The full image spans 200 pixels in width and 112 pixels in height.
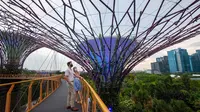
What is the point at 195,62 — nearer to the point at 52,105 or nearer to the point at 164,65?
the point at 164,65

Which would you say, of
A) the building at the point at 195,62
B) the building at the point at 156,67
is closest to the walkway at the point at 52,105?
the building at the point at 195,62

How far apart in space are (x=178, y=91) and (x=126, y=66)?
2220 centimetres

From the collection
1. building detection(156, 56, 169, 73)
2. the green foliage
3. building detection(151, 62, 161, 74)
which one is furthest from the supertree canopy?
building detection(156, 56, 169, 73)

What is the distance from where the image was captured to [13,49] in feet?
79.0

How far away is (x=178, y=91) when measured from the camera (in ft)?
97.2

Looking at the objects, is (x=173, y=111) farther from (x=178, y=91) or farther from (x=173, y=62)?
(x=173, y=62)

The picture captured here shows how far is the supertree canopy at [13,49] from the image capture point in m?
23.4

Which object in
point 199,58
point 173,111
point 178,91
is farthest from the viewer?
point 199,58

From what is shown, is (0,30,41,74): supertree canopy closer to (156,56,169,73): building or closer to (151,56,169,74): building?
(151,56,169,74): building

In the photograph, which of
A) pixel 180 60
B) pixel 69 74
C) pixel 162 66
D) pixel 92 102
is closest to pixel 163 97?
pixel 69 74

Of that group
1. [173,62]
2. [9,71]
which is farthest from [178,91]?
[173,62]

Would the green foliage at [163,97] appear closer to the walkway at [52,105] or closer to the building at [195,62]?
the walkway at [52,105]

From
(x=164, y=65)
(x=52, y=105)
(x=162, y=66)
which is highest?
(x=164, y=65)

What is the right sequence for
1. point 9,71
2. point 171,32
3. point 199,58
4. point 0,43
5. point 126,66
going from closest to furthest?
point 171,32 < point 126,66 < point 0,43 < point 9,71 < point 199,58
